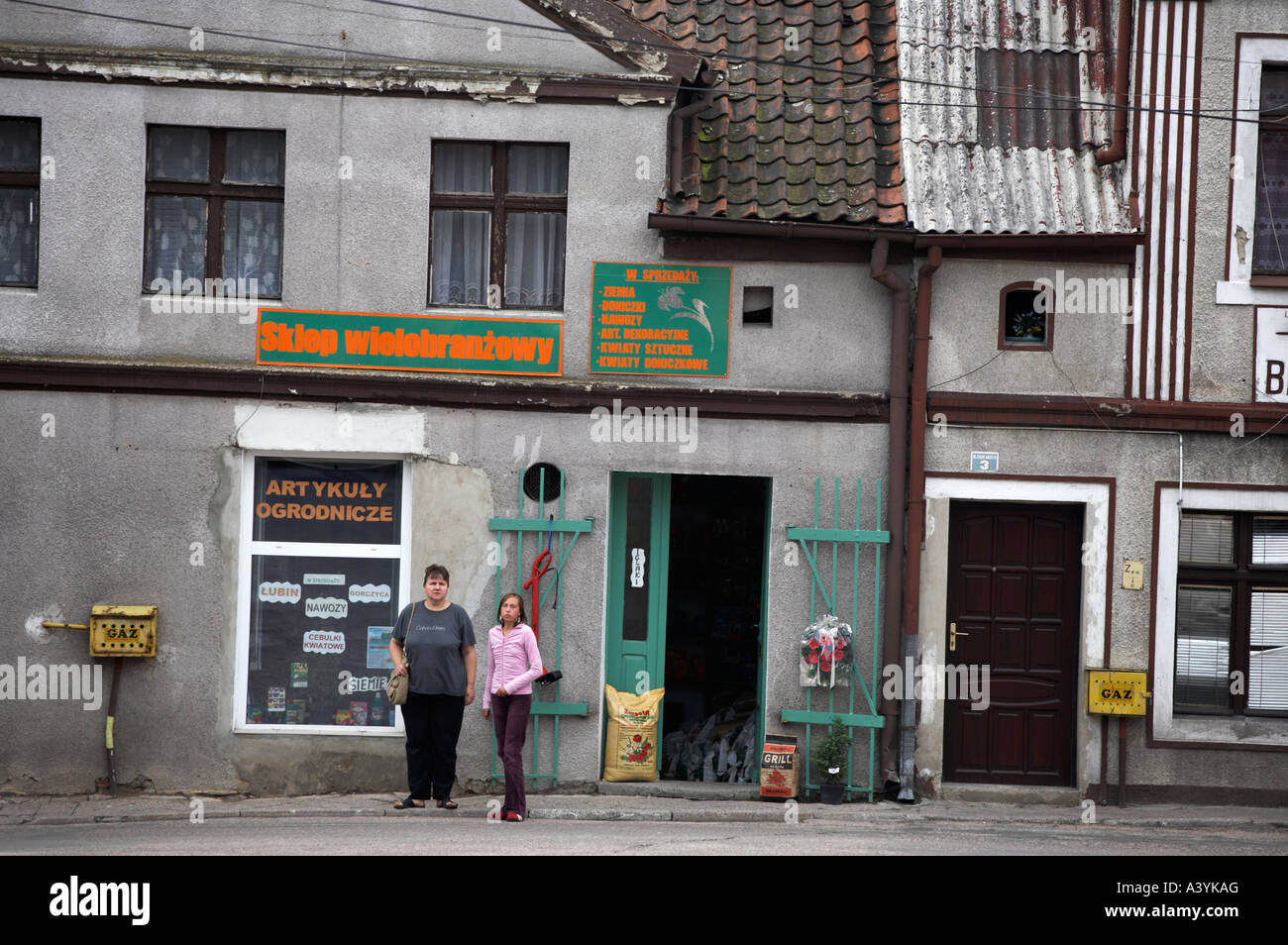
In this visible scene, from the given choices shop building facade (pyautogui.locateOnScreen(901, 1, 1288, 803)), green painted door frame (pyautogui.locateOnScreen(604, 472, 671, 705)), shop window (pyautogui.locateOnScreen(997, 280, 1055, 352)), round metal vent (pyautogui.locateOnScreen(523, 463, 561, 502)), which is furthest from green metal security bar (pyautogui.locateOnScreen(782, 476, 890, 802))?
round metal vent (pyautogui.locateOnScreen(523, 463, 561, 502))

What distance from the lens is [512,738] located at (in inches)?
409

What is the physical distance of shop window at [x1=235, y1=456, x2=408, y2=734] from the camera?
11.7 metres

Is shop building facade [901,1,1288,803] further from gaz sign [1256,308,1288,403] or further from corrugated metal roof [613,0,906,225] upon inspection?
corrugated metal roof [613,0,906,225]

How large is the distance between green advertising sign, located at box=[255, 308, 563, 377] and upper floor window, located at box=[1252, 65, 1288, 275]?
20.3 feet

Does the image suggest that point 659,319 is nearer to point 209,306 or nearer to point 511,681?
point 511,681

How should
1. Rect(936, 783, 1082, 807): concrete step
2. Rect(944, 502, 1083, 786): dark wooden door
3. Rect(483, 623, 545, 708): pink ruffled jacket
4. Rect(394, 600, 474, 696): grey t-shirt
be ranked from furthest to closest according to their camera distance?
Rect(944, 502, 1083, 786): dark wooden door, Rect(936, 783, 1082, 807): concrete step, Rect(394, 600, 474, 696): grey t-shirt, Rect(483, 623, 545, 708): pink ruffled jacket

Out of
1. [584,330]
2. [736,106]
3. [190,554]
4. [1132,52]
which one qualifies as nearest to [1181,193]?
[1132,52]

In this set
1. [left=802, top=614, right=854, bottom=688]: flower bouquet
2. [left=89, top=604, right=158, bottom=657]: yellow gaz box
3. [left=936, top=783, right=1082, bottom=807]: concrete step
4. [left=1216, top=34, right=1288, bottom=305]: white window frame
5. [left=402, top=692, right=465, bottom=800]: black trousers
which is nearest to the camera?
[left=402, top=692, right=465, bottom=800]: black trousers

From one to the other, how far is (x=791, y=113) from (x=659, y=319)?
7.60 ft

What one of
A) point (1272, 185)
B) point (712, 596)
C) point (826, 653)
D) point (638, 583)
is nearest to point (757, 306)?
point (638, 583)

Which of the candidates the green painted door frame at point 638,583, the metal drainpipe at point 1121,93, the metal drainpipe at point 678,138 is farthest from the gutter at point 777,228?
the green painted door frame at point 638,583

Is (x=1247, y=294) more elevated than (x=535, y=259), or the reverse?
(x=535, y=259)

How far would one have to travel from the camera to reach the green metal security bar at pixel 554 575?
1159cm

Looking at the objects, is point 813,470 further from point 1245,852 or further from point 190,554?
point 190,554
